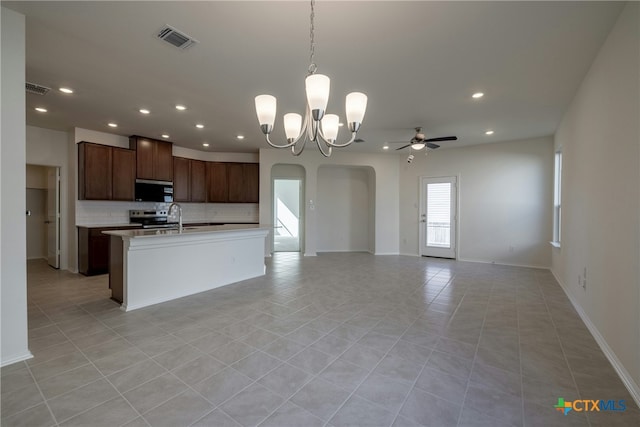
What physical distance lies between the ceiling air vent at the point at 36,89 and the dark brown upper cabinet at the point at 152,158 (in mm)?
2155

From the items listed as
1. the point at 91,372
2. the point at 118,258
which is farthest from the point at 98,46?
the point at 91,372

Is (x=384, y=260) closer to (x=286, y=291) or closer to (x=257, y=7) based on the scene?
(x=286, y=291)

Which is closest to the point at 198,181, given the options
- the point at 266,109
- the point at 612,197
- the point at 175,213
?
the point at 175,213

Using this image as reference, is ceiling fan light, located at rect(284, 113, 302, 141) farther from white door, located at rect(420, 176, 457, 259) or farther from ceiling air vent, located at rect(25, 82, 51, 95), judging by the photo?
white door, located at rect(420, 176, 457, 259)

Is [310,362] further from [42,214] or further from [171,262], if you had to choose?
[42,214]

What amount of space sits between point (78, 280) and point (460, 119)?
23.1ft

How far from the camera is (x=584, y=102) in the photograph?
312 cm

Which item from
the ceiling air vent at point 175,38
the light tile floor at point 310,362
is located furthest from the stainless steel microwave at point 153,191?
the ceiling air vent at point 175,38

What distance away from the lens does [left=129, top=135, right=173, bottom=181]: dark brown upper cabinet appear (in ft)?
18.5

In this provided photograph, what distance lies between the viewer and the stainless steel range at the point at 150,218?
5.85m

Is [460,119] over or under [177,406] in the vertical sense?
over

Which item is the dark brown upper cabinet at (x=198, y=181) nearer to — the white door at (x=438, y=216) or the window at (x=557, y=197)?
the white door at (x=438, y=216)

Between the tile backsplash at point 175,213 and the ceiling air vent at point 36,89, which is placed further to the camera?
the tile backsplash at point 175,213

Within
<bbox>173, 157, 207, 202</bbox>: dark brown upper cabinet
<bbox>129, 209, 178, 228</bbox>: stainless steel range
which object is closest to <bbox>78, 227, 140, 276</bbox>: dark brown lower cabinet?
<bbox>129, 209, 178, 228</bbox>: stainless steel range
